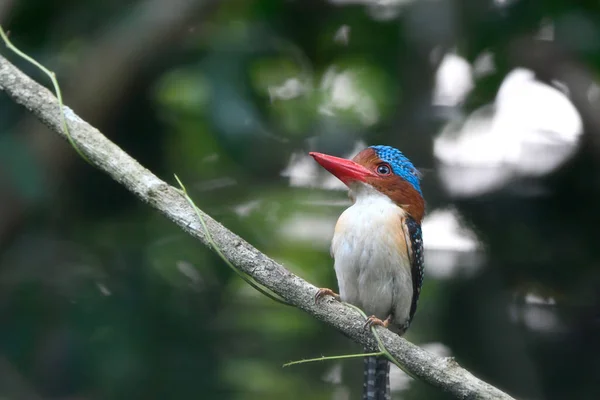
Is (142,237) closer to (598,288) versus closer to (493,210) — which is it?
(493,210)

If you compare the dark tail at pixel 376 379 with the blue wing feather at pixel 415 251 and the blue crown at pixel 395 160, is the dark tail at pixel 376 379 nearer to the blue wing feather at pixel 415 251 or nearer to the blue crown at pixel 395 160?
the blue wing feather at pixel 415 251

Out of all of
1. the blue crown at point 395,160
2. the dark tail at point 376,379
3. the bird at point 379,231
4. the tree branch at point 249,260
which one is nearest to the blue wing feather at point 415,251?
the bird at point 379,231

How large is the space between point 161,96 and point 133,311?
1061 millimetres

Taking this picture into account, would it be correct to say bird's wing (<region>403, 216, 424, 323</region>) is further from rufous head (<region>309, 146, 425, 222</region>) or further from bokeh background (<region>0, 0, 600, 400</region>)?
bokeh background (<region>0, 0, 600, 400</region>)

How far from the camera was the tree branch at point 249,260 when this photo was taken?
2.25m

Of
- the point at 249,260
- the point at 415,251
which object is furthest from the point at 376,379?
the point at 249,260

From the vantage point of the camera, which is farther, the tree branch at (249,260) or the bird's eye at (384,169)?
the bird's eye at (384,169)

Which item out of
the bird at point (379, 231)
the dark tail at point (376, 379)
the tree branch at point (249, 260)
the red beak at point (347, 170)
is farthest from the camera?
the dark tail at point (376, 379)

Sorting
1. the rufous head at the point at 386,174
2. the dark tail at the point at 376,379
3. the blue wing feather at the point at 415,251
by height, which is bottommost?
the dark tail at the point at 376,379

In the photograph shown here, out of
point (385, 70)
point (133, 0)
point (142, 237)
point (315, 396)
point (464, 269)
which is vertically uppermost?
point (133, 0)

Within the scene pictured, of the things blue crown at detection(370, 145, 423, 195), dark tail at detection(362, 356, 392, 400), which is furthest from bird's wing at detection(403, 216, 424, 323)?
dark tail at detection(362, 356, 392, 400)

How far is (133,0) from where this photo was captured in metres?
4.07

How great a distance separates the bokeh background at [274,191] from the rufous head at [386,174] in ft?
2.44

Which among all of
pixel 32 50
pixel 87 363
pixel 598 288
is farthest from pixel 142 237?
pixel 598 288
